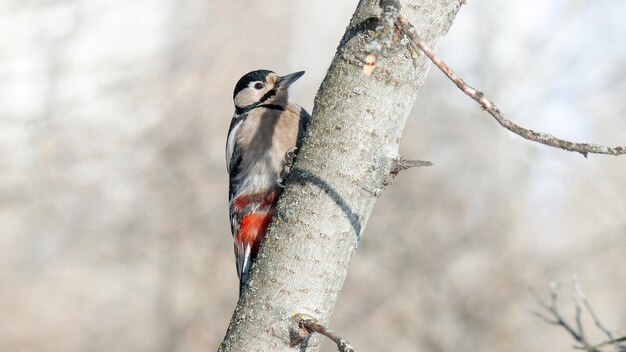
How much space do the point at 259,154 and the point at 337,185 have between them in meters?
1.57

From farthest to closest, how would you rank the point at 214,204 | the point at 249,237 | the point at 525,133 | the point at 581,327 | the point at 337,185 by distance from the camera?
1. the point at 214,204
2. the point at 249,237
3. the point at 581,327
4. the point at 337,185
5. the point at 525,133

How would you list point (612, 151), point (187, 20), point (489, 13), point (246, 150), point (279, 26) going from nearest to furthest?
point (612, 151) → point (246, 150) → point (489, 13) → point (187, 20) → point (279, 26)

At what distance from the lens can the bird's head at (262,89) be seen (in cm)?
361

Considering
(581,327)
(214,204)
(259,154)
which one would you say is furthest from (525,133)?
(214,204)

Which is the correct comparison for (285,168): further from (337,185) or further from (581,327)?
(337,185)

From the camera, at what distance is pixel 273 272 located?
1.62 metres

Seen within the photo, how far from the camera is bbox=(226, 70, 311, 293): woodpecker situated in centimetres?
292

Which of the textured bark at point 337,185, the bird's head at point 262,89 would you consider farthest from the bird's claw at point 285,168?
the textured bark at point 337,185

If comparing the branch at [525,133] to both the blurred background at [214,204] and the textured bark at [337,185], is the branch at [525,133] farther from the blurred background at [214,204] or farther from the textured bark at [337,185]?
the blurred background at [214,204]

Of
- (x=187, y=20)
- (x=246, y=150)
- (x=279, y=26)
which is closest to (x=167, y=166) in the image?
(x=187, y=20)

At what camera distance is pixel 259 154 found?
10.3ft

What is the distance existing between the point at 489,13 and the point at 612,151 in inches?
324


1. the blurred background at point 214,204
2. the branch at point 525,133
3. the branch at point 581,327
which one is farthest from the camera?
the blurred background at point 214,204

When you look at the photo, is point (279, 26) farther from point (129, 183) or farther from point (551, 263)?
point (551, 263)
